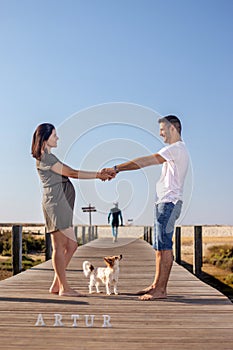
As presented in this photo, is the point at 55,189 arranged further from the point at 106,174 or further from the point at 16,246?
the point at 16,246

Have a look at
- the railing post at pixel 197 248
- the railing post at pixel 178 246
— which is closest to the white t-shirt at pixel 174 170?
the railing post at pixel 197 248

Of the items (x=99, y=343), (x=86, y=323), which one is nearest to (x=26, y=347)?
(x=99, y=343)

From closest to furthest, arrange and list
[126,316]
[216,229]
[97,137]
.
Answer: [126,316], [97,137], [216,229]

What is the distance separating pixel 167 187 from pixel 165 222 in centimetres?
30

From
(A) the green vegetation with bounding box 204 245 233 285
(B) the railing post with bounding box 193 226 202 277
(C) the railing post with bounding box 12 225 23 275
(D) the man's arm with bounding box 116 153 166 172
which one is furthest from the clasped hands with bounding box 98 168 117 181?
(A) the green vegetation with bounding box 204 245 233 285

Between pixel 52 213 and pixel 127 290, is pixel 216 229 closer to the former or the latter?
pixel 127 290

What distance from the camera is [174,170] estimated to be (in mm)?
4734

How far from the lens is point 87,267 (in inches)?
220

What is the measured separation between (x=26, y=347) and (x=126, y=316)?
1.10 metres

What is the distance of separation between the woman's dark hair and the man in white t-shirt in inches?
30.7

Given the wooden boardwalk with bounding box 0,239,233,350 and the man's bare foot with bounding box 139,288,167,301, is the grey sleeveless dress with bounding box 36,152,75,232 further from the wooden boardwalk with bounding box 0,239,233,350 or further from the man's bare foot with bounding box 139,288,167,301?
the man's bare foot with bounding box 139,288,167,301

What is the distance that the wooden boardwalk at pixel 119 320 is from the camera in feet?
10.8

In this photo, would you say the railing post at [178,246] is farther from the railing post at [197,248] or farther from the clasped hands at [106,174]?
the clasped hands at [106,174]

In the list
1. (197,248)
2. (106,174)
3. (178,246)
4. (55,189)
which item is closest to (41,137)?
(55,189)
